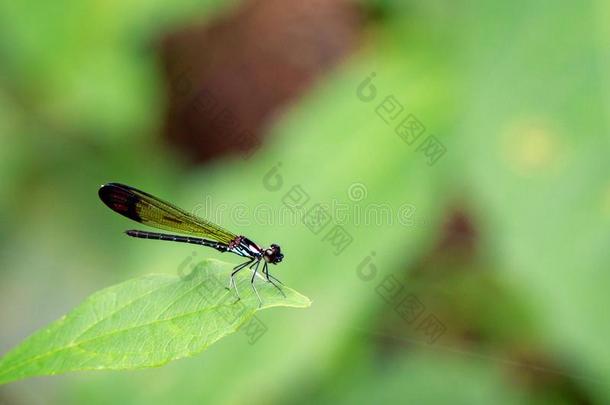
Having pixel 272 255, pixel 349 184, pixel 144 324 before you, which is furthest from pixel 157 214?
pixel 144 324

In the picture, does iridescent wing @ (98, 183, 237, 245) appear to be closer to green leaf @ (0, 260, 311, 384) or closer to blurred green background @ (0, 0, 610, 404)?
blurred green background @ (0, 0, 610, 404)

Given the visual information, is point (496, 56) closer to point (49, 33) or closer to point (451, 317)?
point (451, 317)

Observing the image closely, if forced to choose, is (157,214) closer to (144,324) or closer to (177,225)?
(177,225)

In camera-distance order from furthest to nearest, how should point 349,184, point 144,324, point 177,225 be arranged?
point 349,184, point 177,225, point 144,324

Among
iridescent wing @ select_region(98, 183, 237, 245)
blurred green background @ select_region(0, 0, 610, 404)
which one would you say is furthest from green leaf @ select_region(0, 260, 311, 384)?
iridescent wing @ select_region(98, 183, 237, 245)

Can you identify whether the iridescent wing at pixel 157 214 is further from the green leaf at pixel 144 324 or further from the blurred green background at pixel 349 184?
the green leaf at pixel 144 324

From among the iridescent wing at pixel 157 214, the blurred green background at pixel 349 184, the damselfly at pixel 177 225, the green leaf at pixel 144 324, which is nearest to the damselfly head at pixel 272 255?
the damselfly at pixel 177 225
